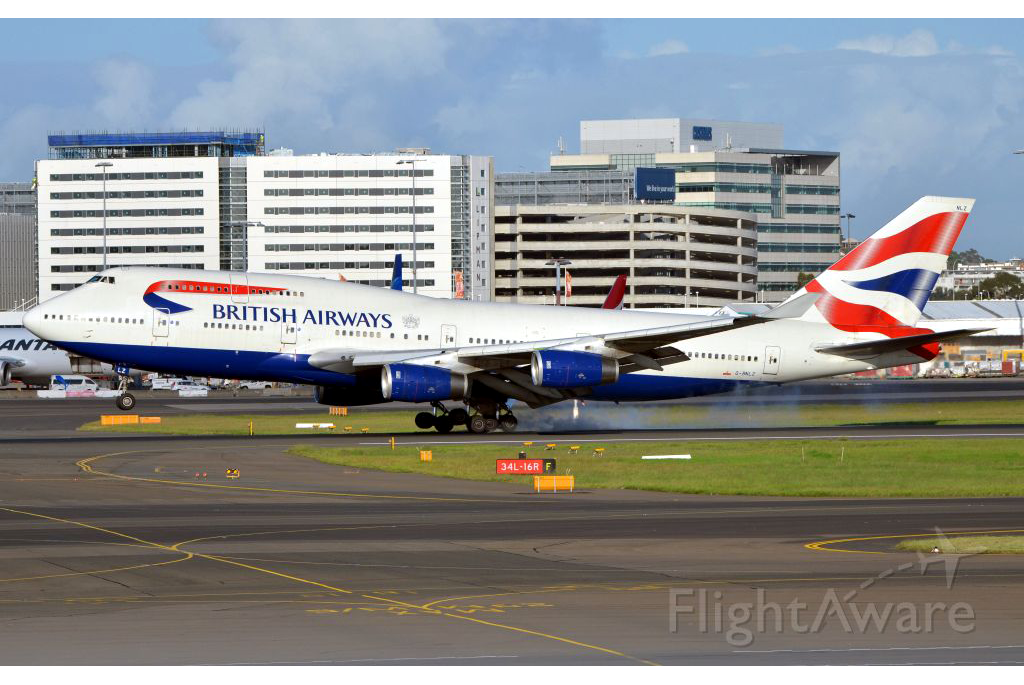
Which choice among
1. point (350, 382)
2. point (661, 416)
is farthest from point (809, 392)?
point (350, 382)

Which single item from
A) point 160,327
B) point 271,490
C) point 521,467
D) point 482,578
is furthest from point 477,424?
point 482,578

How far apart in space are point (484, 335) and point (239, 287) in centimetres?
970

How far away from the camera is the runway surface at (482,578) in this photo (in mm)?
15758

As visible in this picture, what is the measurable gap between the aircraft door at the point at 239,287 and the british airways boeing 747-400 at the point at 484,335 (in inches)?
3.0

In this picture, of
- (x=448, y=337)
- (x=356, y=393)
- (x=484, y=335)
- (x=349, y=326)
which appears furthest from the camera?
(x=484, y=335)

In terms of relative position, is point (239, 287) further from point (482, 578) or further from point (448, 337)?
point (482, 578)

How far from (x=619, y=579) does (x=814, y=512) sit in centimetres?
1072

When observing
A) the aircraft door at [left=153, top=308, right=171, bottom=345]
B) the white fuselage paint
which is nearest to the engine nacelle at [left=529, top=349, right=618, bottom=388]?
the white fuselage paint

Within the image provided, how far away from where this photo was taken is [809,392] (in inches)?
3971

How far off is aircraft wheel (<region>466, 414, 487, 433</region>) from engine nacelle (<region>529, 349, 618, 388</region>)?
3.27 m

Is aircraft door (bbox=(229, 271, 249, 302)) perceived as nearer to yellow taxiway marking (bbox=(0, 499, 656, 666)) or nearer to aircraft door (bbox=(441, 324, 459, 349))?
aircraft door (bbox=(441, 324, 459, 349))

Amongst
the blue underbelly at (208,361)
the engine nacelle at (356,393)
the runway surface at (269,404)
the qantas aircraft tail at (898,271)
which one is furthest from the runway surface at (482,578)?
the runway surface at (269,404)

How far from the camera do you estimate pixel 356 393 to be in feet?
177

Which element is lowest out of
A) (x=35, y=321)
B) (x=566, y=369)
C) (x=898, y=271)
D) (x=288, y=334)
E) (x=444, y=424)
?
(x=444, y=424)
